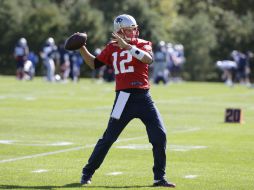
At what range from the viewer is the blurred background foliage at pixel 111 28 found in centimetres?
6519

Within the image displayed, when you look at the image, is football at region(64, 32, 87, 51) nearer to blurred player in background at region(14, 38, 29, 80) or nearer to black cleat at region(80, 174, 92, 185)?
black cleat at region(80, 174, 92, 185)

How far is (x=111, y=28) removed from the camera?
67625mm

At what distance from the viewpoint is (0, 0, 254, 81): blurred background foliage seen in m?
65.2

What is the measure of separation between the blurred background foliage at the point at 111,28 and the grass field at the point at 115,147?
1422 inches

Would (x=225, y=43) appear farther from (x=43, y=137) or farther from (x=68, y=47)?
(x=68, y=47)

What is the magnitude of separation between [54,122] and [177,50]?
32.1 m

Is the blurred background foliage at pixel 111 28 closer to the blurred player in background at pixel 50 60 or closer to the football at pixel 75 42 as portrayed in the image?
the blurred player in background at pixel 50 60

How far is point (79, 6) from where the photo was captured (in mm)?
66312

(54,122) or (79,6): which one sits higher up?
(79,6)

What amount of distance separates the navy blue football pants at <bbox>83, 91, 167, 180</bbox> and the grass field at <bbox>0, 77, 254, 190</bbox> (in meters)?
0.27

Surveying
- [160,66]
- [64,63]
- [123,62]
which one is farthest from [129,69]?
[64,63]

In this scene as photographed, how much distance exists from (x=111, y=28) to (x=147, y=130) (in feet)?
187

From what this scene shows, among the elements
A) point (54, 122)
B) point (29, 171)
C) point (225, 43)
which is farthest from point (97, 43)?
point (29, 171)

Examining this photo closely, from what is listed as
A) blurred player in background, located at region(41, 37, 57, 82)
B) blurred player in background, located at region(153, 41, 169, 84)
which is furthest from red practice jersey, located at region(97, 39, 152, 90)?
blurred player in background, located at region(153, 41, 169, 84)
